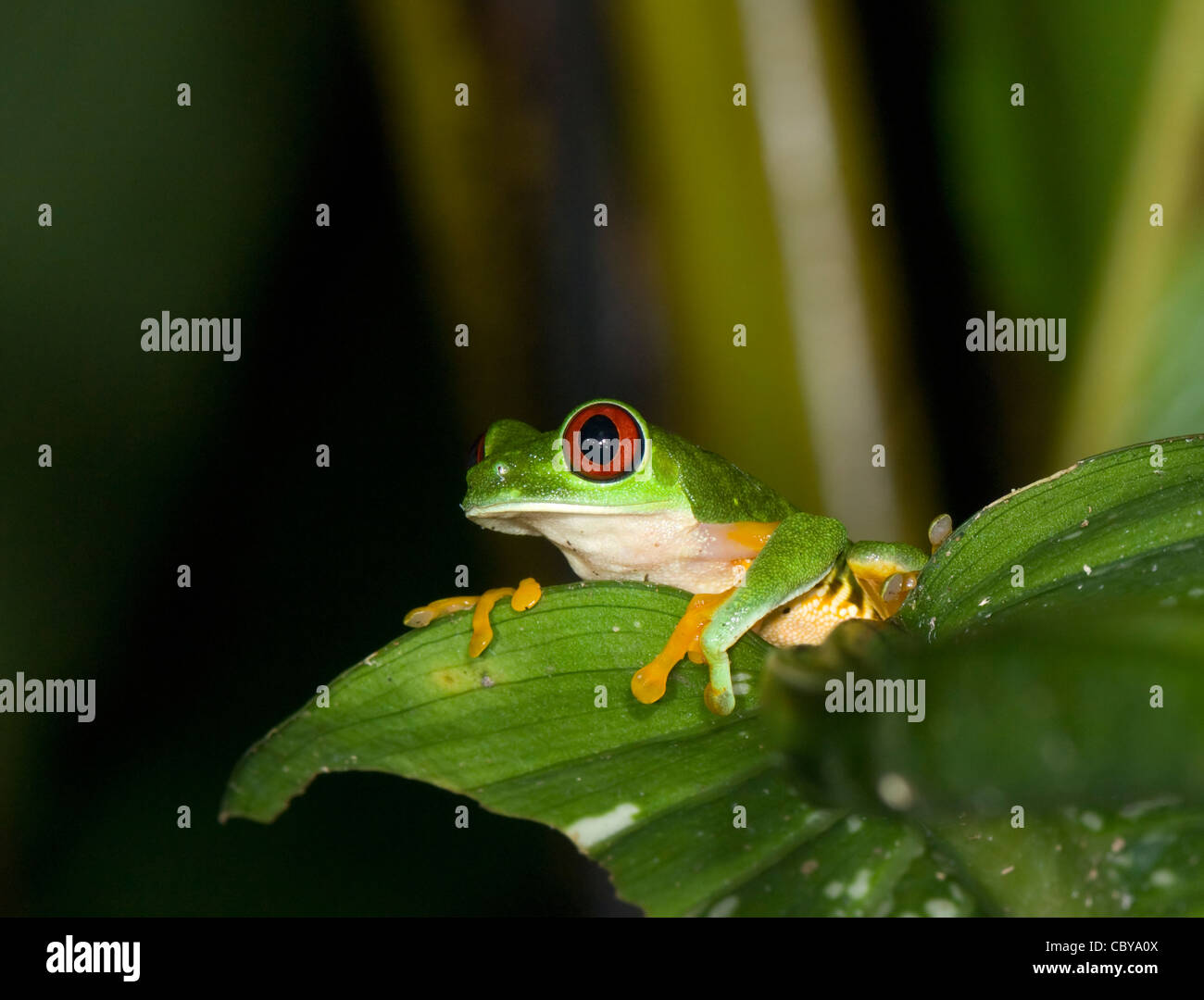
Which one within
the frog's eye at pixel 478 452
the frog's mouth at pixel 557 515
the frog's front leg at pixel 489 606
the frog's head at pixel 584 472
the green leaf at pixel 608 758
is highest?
the frog's eye at pixel 478 452

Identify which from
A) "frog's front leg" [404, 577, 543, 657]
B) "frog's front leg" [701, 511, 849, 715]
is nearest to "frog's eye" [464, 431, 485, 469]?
"frog's front leg" [404, 577, 543, 657]

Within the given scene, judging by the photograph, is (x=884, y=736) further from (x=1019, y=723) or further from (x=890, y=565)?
(x=890, y=565)

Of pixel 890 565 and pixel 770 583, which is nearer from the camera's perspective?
pixel 770 583

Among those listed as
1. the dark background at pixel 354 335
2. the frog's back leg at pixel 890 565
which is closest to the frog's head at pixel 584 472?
the frog's back leg at pixel 890 565

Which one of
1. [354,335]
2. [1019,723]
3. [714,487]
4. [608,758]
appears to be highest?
[354,335]

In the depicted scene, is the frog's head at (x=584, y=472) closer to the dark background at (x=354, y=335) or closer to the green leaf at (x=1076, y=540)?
the green leaf at (x=1076, y=540)

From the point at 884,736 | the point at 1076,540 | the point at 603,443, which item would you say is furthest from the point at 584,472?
the point at 884,736
